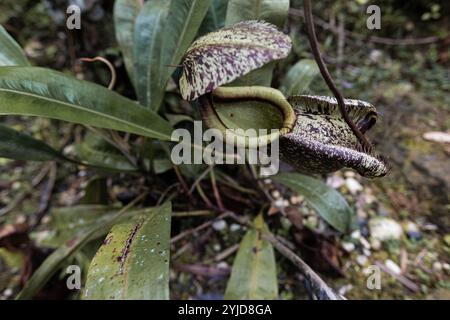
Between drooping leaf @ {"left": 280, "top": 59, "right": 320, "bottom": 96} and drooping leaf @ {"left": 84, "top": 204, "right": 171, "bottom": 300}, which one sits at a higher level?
drooping leaf @ {"left": 280, "top": 59, "right": 320, "bottom": 96}

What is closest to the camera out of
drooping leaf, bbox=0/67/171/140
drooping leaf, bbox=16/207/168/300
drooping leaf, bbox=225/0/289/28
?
drooping leaf, bbox=0/67/171/140

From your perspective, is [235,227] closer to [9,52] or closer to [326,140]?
[326,140]

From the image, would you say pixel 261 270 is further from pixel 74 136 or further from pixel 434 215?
pixel 74 136

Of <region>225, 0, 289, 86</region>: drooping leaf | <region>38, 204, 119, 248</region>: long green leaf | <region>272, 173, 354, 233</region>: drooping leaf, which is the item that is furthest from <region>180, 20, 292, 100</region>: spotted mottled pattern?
<region>38, 204, 119, 248</region>: long green leaf

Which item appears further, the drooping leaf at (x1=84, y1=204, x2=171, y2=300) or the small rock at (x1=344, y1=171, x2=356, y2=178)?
the small rock at (x1=344, y1=171, x2=356, y2=178)

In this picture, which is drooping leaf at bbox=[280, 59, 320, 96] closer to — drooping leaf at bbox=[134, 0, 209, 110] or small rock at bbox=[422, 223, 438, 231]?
drooping leaf at bbox=[134, 0, 209, 110]

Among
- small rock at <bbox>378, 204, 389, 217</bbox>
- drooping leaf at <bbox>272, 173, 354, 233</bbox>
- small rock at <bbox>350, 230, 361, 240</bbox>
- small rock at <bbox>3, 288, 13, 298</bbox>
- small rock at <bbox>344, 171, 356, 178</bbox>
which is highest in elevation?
drooping leaf at <bbox>272, 173, 354, 233</bbox>

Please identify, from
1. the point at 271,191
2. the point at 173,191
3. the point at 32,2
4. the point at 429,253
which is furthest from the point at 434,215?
the point at 32,2
